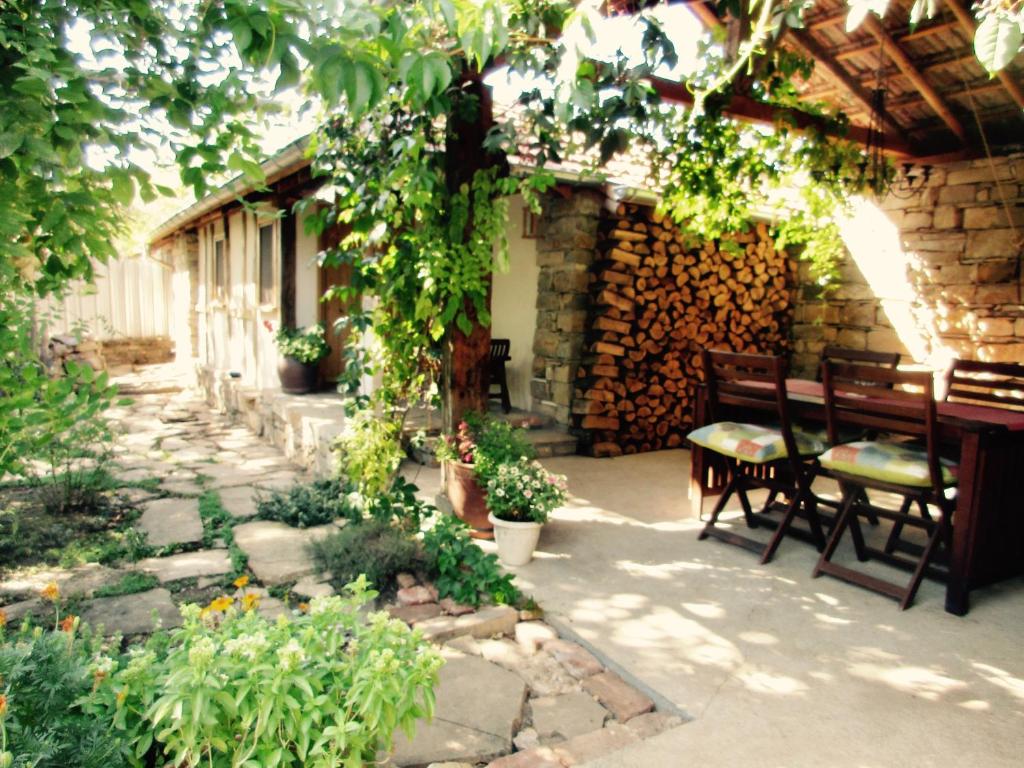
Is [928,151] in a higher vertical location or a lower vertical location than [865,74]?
lower

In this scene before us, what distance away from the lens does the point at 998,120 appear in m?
5.18

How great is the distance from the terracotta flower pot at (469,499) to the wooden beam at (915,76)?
3933 millimetres

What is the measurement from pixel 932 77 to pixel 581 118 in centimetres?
354

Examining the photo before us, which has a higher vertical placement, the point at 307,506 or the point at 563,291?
the point at 563,291

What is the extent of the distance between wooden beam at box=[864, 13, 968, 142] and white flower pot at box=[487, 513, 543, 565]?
3.99m

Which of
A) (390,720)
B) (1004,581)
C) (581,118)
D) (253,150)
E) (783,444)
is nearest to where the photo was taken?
(390,720)

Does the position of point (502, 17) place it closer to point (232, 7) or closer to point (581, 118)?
point (232, 7)

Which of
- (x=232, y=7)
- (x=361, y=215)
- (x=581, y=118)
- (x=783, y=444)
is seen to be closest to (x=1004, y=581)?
(x=783, y=444)

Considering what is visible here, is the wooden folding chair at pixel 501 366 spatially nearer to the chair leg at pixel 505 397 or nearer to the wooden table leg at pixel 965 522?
the chair leg at pixel 505 397

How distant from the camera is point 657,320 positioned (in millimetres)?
5672

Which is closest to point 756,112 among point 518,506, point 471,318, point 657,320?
point 657,320

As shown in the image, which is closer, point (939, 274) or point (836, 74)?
point (836, 74)

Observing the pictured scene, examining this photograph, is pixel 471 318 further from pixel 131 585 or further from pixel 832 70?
pixel 832 70

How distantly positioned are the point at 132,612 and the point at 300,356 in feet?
13.2
